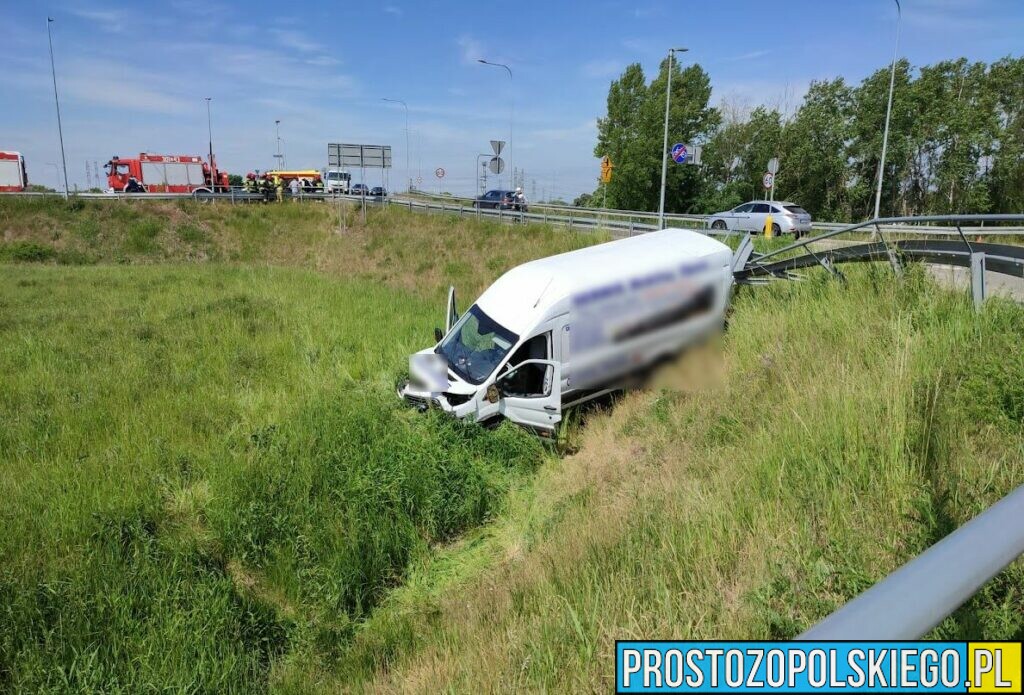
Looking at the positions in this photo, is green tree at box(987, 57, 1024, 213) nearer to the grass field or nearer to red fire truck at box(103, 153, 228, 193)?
the grass field

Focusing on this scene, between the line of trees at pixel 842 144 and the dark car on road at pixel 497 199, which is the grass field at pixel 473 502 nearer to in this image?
the dark car on road at pixel 497 199

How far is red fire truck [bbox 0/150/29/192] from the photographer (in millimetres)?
37031

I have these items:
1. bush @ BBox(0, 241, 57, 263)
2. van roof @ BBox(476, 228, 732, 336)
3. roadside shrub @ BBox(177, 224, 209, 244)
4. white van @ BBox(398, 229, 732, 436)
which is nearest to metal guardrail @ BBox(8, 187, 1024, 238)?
roadside shrub @ BBox(177, 224, 209, 244)

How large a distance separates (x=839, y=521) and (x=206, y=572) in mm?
5475

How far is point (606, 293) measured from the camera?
8.95 m

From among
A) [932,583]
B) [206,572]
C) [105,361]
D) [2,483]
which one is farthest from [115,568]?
[105,361]

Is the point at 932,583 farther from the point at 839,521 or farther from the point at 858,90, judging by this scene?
the point at 858,90

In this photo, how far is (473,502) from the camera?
7.44 metres

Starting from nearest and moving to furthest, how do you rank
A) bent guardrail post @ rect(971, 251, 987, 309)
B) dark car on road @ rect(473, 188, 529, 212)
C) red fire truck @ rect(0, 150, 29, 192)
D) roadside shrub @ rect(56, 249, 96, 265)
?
bent guardrail post @ rect(971, 251, 987, 309) → roadside shrub @ rect(56, 249, 96, 265) → dark car on road @ rect(473, 188, 529, 212) → red fire truck @ rect(0, 150, 29, 192)

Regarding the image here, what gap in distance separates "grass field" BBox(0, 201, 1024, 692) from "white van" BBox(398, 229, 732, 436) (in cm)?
47

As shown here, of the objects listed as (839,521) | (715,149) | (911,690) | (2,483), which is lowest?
(2,483)

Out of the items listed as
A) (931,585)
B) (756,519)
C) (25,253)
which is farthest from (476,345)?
(25,253)

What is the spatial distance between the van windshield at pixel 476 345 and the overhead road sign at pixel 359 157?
2139 centimetres

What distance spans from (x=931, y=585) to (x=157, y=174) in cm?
4672
